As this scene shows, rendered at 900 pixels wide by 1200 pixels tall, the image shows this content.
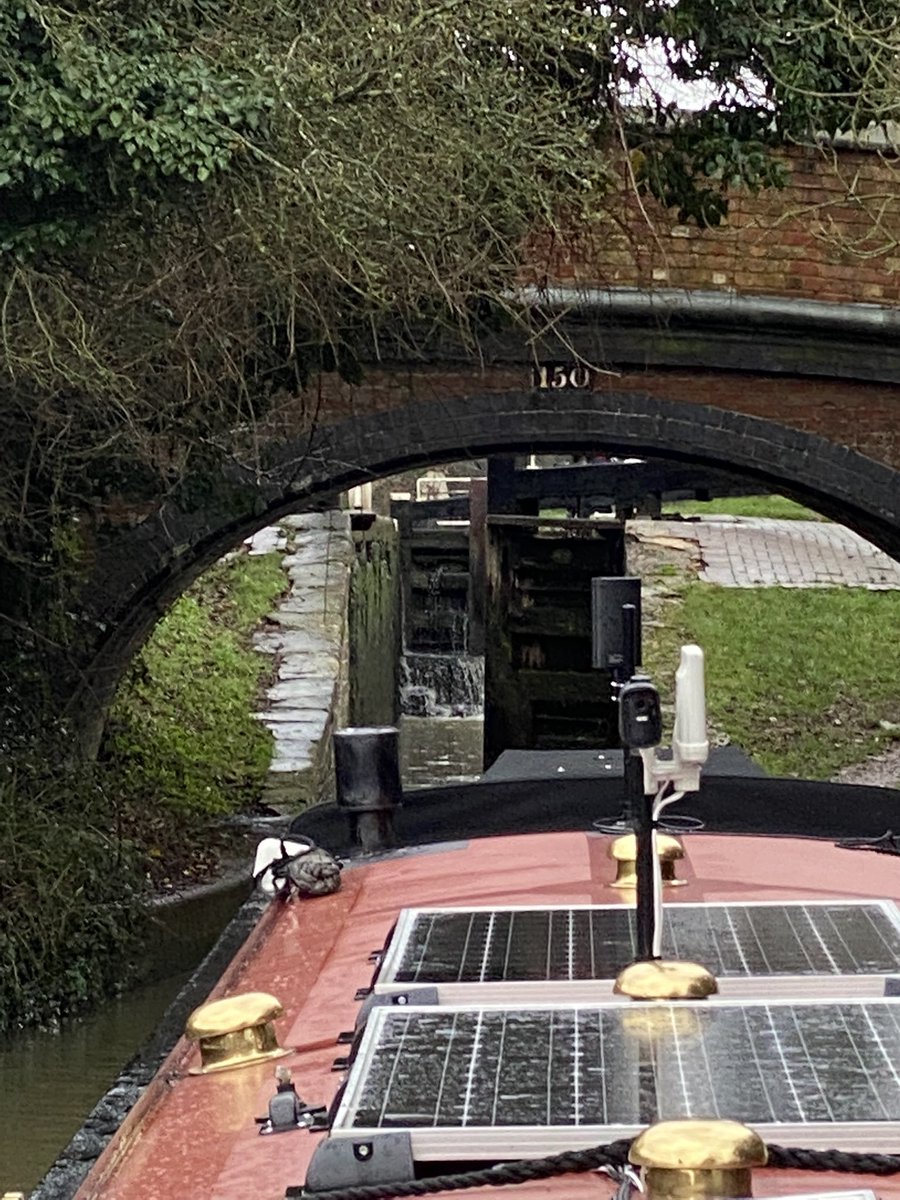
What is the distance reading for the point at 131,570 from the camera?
7.54m

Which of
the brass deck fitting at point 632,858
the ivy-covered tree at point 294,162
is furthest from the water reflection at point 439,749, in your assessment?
the brass deck fitting at point 632,858

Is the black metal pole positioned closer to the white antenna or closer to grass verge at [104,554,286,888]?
the white antenna

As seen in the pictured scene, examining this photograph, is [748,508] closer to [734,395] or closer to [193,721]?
[193,721]

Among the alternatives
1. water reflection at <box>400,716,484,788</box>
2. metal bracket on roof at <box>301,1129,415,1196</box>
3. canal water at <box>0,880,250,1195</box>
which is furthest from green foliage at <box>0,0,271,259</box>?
water reflection at <box>400,716,484,788</box>

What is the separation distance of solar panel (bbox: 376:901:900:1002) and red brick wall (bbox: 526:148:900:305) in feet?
15.7

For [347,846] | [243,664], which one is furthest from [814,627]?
[347,846]

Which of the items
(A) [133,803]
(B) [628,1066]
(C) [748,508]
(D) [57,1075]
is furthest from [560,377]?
(C) [748,508]

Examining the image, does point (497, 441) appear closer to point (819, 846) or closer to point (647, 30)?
point (647, 30)

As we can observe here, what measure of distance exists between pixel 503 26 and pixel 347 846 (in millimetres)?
2570

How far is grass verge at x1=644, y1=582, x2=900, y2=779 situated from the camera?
10633 mm

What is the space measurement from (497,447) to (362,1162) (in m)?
6.28

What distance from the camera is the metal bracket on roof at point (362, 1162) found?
1587 millimetres

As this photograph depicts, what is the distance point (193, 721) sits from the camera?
9602 millimetres

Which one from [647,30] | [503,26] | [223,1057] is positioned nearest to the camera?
[223,1057]
